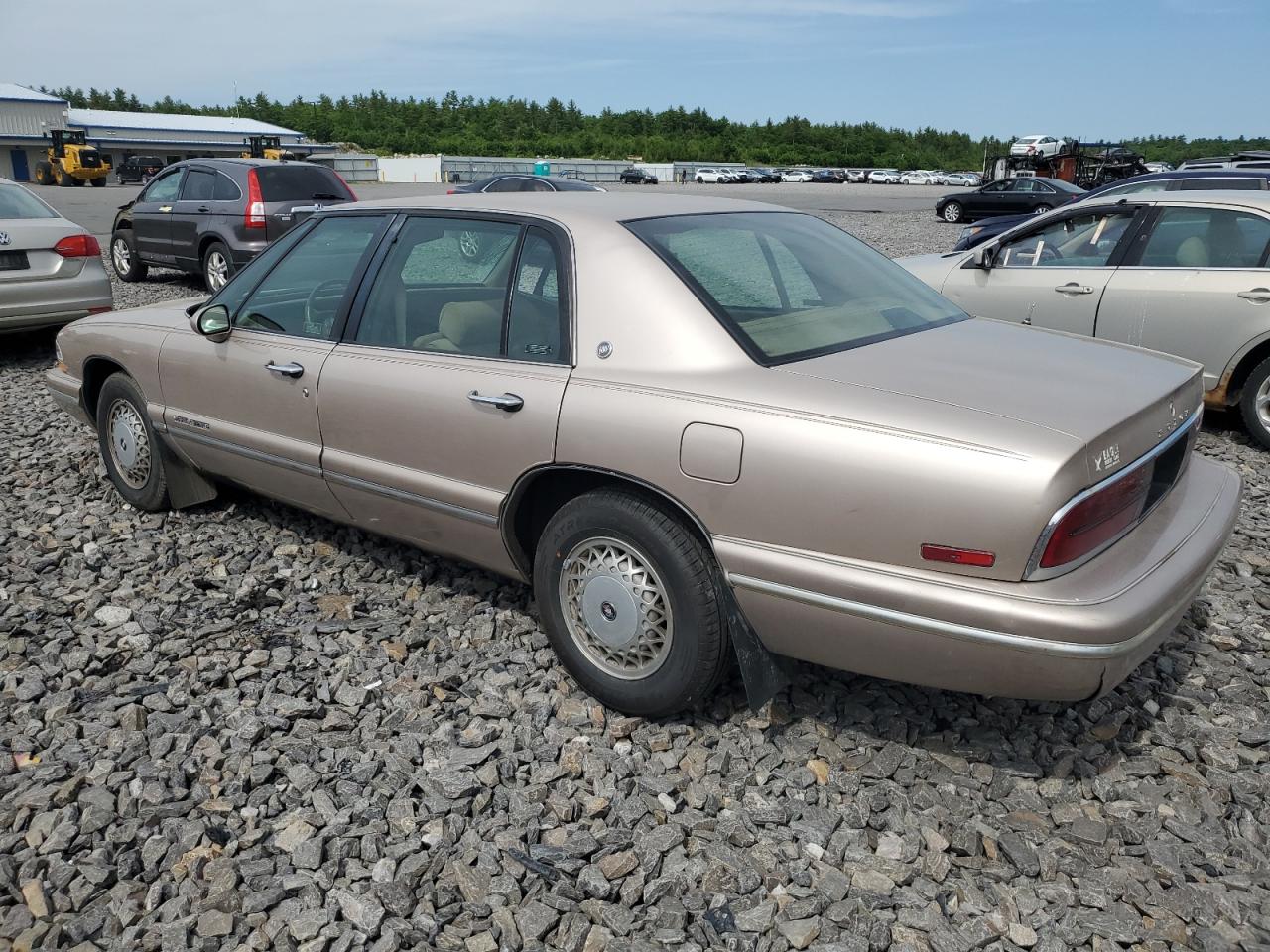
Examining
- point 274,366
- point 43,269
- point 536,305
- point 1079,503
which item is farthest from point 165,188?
point 1079,503

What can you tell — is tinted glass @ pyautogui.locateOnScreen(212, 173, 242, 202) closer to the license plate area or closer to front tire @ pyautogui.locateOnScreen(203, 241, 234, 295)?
front tire @ pyautogui.locateOnScreen(203, 241, 234, 295)

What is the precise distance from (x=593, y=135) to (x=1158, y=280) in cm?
10877

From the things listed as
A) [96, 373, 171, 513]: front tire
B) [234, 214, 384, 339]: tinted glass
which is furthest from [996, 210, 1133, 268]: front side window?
[96, 373, 171, 513]: front tire

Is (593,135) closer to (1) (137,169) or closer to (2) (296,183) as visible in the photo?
(1) (137,169)

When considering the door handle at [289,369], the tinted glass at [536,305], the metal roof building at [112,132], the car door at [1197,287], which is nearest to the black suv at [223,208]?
the door handle at [289,369]

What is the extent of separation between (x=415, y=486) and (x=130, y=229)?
12247 millimetres

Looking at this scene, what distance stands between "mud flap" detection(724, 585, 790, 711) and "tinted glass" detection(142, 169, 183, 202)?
1217cm

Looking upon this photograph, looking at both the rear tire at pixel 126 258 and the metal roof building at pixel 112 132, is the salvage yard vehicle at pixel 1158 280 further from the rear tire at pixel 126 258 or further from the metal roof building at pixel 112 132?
the metal roof building at pixel 112 132

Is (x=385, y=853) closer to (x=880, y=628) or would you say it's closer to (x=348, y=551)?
(x=880, y=628)

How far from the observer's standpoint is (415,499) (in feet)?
12.2

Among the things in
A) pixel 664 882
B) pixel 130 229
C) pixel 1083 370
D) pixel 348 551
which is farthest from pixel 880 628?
pixel 130 229

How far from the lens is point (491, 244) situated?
366 cm

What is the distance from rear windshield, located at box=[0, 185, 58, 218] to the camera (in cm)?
862

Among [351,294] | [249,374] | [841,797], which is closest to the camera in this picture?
[841,797]
